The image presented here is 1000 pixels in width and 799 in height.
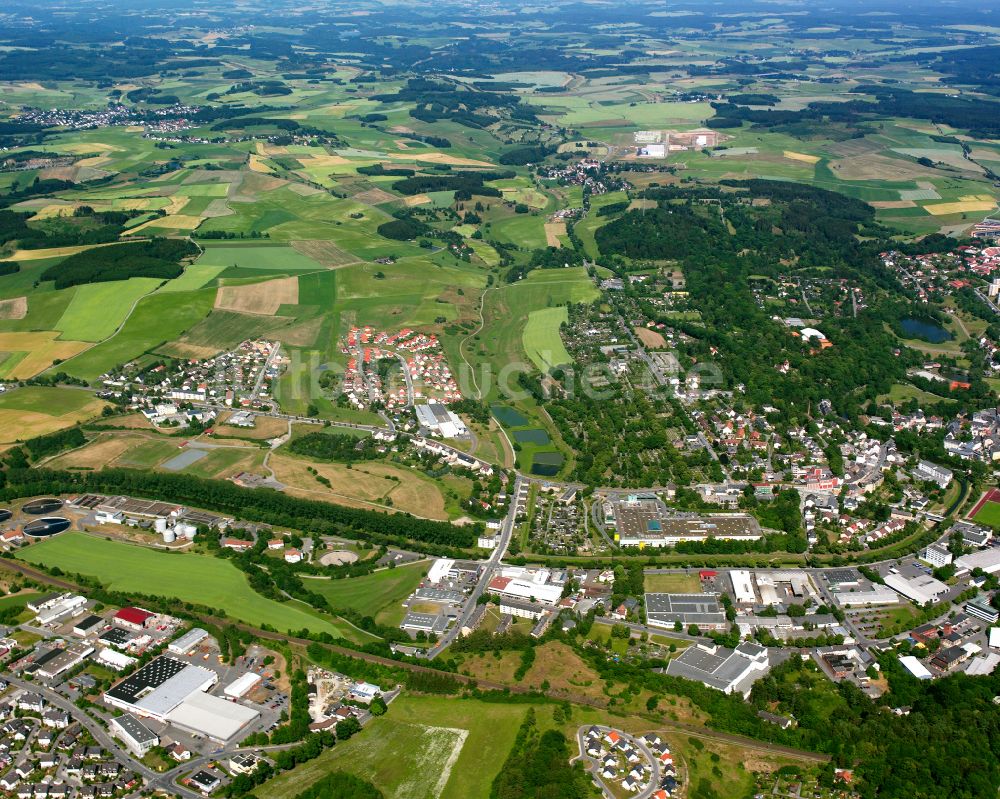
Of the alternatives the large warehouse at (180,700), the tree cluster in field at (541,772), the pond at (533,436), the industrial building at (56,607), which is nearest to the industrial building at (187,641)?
the large warehouse at (180,700)

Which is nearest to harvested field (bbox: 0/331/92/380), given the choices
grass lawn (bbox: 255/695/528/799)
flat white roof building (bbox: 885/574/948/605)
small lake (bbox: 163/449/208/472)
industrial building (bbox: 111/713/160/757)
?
small lake (bbox: 163/449/208/472)

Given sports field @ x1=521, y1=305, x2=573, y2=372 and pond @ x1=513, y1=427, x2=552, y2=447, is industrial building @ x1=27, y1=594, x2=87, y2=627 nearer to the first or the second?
pond @ x1=513, y1=427, x2=552, y2=447

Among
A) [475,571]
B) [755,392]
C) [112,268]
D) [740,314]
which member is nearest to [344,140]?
[112,268]

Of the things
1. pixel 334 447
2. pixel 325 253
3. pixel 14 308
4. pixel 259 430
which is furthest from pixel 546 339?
pixel 14 308

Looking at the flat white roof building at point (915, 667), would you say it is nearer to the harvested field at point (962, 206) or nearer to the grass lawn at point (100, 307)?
the grass lawn at point (100, 307)

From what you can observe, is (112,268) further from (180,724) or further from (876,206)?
(876,206)
